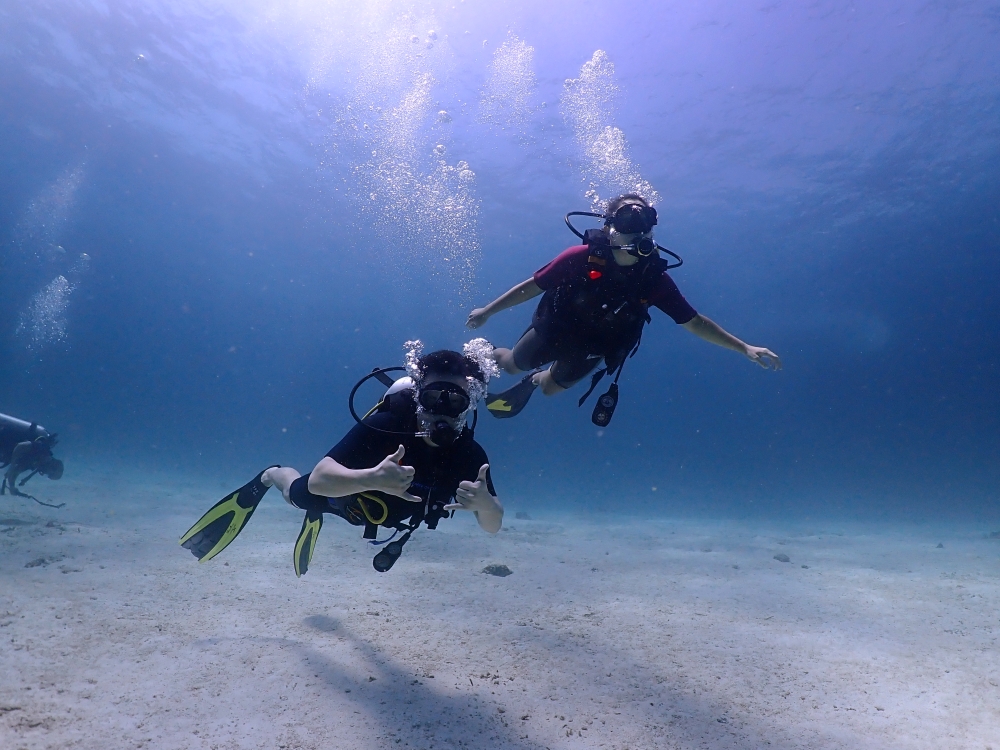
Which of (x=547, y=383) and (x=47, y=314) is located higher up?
(x=47, y=314)

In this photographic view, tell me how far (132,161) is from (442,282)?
156ft

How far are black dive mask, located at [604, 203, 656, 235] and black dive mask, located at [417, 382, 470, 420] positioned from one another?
8.66 feet

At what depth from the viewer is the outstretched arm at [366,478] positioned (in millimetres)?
2820

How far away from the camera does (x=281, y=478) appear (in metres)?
5.38

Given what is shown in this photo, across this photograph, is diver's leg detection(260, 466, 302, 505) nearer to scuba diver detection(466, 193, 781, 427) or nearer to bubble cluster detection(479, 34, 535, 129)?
scuba diver detection(466, 193, 781, 427)

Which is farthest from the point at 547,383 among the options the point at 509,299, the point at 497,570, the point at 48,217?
the point at 48,217

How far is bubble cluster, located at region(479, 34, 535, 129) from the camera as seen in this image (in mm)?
20803

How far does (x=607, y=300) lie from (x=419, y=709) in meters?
4.06

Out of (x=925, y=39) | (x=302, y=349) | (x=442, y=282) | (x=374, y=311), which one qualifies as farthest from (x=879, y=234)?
(x=302, y=349)

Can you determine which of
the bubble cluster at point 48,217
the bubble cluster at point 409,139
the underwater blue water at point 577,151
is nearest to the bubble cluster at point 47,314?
the bubble cluster at point 48,217

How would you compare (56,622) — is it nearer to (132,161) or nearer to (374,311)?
(132,161)

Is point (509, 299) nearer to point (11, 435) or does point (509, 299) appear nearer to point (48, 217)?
point (11, 435)

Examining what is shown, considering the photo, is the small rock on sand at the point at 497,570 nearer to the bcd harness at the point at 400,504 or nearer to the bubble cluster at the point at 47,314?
the bcd harness at the point at 400,504

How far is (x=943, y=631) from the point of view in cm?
529
